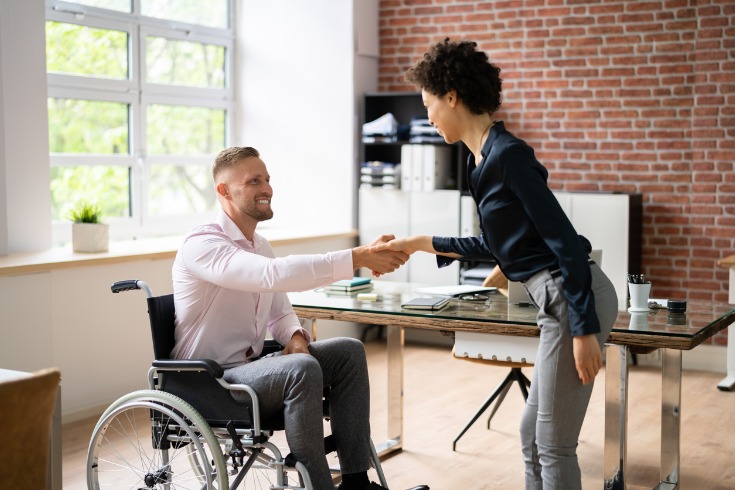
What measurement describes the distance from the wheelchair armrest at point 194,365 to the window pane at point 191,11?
3.88 metres

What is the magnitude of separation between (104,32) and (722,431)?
4.15 meters

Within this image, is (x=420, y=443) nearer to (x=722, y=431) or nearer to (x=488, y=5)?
(x=722, y=431)

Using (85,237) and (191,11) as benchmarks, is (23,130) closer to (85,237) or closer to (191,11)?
(85,237)

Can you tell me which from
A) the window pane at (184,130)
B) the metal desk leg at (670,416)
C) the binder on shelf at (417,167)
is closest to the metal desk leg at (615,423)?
the metal desk leg at (670,416)

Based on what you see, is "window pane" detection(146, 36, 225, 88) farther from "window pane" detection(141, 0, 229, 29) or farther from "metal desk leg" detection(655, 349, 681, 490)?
"metal desk leg" detection(655, 349, 681, 490)

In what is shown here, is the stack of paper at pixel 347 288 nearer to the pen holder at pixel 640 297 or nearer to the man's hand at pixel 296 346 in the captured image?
the man's hand at pixel 296 346

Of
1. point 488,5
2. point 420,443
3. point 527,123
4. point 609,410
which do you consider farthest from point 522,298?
point 488,5

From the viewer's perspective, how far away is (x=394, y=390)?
410cm

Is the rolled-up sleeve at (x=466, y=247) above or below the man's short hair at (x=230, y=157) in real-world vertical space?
below

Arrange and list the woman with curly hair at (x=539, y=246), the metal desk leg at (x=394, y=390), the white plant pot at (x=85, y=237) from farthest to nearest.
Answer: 1. the white plant pot at (x=85, y=237)
2. the metal desk leg at (x=394, y=390)
3. the woman with curly hair at (x=539, y=246)

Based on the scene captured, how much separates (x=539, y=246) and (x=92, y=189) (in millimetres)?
3961

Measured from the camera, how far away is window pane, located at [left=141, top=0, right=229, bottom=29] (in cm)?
612

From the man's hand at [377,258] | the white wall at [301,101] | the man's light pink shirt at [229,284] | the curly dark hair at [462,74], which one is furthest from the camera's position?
the white wall at [301,101]

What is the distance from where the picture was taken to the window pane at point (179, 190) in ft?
20.2
